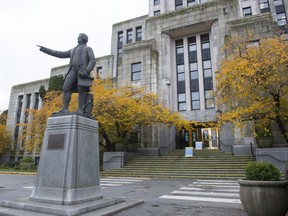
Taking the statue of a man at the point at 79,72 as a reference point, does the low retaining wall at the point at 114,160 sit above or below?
below

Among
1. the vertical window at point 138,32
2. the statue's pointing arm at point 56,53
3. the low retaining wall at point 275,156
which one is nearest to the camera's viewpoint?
the statue's pointing arm at point 56,53

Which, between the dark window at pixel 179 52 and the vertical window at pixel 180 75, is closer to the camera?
the vertical window at pixel 180 75

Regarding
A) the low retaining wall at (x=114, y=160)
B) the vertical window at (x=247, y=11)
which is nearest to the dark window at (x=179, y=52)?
the low retaining wall at (x=114, y=160)

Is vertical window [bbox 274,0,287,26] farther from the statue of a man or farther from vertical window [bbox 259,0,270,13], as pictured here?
the statue of a man

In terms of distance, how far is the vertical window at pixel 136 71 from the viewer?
101 ft

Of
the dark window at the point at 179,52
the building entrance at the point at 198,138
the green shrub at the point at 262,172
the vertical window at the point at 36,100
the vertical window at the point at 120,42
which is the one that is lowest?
the green shrub at the point at 262,172

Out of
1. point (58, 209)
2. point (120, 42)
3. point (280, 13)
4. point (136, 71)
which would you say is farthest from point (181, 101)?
point (280, 13)

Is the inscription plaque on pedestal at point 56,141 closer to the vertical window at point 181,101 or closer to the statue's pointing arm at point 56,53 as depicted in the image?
the statue's pointing arm at point 56,53

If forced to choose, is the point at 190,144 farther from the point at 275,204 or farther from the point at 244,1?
the point at 244,1

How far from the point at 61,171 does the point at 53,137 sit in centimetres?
114

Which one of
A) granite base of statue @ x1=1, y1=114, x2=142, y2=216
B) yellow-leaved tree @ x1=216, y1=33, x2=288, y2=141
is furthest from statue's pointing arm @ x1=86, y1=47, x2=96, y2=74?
yellow-leaved tree @ x1=216, y1=33, x2=288, y2=141

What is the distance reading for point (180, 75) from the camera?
30891 millimetres

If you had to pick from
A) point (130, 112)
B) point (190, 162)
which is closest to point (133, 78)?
point (130, 112)

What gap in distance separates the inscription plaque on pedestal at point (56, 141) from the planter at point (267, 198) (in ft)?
16.4
